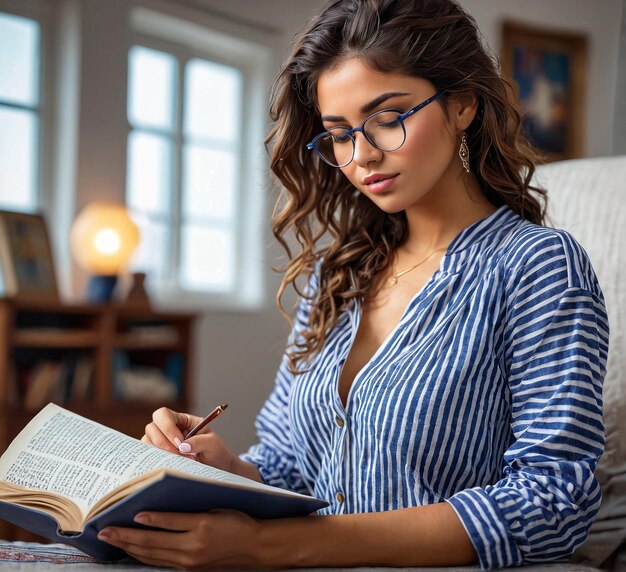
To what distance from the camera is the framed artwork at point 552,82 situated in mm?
5414

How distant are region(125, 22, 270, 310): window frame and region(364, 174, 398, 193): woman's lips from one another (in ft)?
11.2

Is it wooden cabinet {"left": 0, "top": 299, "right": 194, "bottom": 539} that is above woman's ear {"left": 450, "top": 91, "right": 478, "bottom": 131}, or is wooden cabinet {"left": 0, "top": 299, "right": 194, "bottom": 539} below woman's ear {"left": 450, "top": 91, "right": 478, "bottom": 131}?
below

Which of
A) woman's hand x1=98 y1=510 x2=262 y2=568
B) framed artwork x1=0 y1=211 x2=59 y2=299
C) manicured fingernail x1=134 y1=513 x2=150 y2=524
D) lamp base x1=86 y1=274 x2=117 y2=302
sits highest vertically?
framed artwork x1=0 y1=211 x2=59 y2=299

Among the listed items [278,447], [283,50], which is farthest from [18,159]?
[278,447]

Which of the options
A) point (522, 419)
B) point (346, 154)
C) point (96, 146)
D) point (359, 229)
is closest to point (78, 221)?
point (96, 146)

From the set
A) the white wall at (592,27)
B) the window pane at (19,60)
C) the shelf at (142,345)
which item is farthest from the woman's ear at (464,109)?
the white wall at (592,27)

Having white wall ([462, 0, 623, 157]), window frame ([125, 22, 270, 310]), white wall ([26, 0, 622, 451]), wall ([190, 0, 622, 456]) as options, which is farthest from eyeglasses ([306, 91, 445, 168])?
white wall ([462, 0, 623, 157])

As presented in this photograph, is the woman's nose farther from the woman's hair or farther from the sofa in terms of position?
the sofa

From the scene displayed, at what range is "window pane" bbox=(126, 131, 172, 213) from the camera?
4430 mm

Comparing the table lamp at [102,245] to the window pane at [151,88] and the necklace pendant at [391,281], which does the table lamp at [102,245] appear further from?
the necklace pendant at [391,281]

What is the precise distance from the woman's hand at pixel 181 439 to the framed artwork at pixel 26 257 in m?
2.42

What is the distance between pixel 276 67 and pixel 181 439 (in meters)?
4.11

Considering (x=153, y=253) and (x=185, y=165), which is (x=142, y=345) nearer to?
(x=153, y=253)

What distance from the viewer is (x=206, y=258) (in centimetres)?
486
